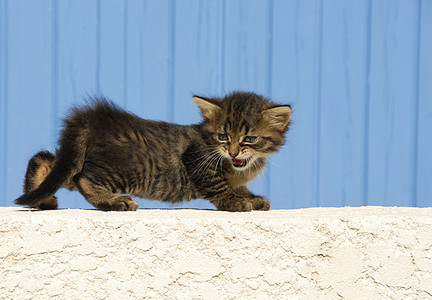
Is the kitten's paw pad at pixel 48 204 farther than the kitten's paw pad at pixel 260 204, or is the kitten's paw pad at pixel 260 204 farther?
the kitten's paw pad at pixel 260 204

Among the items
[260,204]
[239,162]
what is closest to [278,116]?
[239,162]

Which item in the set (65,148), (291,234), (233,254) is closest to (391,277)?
(291,234)

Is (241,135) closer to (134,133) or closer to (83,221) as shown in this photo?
(134,133)

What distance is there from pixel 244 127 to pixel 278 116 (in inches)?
6.7

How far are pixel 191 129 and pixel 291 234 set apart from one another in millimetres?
899

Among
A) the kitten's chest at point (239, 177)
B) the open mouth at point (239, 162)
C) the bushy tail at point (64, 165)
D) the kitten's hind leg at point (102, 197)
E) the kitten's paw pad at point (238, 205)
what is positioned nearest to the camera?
the bushy tail at point (64, 165)

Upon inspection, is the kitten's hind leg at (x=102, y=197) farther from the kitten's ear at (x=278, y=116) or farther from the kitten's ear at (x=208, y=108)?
the kitten's ear at (x=278, y=116)

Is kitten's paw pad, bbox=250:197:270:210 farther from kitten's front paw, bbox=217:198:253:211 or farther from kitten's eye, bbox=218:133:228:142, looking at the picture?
kitten's eye, bbox=218:133:228:142

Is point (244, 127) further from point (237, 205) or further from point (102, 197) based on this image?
point (102, 197)

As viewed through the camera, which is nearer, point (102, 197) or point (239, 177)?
point (102, 197)

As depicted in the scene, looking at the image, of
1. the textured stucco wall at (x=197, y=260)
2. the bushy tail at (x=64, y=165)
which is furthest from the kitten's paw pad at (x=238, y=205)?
the bushy tail at (x=64, y=165)

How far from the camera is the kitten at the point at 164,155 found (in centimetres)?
209

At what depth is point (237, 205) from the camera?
6.97 ft

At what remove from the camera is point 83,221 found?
1.72 meters
